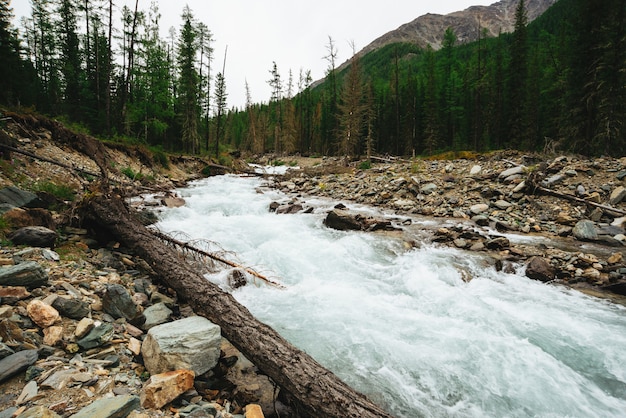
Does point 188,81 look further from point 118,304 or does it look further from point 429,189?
point 118,304

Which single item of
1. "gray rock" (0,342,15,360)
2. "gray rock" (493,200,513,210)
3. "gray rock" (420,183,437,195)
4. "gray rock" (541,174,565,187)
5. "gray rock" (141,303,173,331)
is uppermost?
"gray rock" (541,174,565,187)

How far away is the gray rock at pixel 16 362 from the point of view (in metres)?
2.04

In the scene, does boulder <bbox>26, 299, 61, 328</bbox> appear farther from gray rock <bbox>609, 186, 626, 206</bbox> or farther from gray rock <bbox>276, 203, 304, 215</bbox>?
gray rock <bbox>609, 186, 626, 206</bbox>

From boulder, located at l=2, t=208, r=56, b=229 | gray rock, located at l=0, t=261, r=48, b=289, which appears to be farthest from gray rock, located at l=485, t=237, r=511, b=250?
boulder, located at l=2, t=208, r=56, b=229

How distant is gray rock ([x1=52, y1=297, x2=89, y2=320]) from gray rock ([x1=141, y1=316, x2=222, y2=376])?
2.96 ft

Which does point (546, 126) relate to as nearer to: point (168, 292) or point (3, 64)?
point (168, 292)

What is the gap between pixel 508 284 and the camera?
5.99 metres

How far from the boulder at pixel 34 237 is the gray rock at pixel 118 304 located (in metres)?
1.97

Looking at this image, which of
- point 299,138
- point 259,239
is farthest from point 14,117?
point 299,138

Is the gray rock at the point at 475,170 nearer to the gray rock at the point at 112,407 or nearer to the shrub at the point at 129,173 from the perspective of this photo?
the gray rock at the point at 112,407

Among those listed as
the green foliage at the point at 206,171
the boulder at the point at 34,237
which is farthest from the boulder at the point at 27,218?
the green foliage at the point at 206,171

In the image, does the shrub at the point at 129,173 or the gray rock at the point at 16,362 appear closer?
the gray rock at the point at 16,362

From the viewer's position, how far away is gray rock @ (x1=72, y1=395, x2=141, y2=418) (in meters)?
1.87

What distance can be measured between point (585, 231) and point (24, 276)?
41.1ft
